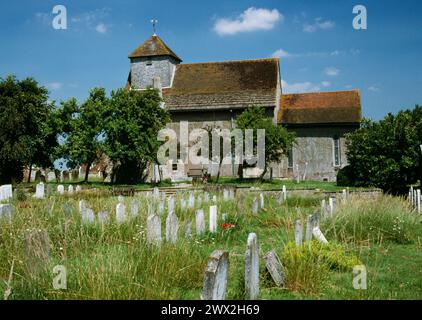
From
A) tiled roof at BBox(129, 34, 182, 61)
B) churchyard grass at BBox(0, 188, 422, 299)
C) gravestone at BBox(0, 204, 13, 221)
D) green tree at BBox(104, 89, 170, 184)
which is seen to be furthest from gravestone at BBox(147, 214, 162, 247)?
tiled roof at BBox(129, 34, 182, 61)

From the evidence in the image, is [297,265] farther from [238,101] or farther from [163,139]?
[238,101]

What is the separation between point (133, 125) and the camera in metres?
32.8

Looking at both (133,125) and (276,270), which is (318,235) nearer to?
(276,270)

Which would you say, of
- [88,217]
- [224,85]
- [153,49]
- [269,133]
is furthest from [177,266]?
[153,49]

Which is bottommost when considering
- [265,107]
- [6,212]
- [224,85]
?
[6,212]

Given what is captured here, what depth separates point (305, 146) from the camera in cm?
3938

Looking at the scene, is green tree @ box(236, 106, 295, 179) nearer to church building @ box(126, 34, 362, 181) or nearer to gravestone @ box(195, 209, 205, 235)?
church building @ box(126, 34, 362, 181)

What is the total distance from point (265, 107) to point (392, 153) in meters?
14.3

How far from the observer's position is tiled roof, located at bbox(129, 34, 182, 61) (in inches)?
1668

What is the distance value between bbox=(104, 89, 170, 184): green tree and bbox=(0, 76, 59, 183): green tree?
5.39 m

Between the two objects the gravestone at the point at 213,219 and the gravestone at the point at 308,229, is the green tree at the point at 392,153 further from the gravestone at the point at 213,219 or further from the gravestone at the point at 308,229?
the gravestone at the point at 308,229

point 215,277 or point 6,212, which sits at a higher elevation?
point 6,212

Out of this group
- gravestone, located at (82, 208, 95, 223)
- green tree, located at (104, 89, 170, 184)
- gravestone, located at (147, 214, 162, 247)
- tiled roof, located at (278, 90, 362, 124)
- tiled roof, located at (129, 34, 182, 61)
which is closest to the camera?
gravestone, located at (147, 214, 162, 247)

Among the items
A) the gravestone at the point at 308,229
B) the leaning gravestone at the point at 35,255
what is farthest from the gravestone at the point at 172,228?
the gravestone at the point at 308,229
